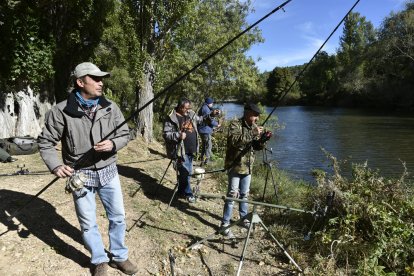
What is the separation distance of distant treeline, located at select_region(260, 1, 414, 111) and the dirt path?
24.2 metres

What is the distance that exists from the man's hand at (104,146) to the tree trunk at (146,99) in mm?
8566

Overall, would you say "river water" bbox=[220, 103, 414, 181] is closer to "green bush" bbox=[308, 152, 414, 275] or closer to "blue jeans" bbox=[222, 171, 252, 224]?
"green bush" bbox=[308, 152, 414, 275]

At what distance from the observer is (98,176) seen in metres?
3.78

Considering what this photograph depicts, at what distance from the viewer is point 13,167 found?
7.99 meters

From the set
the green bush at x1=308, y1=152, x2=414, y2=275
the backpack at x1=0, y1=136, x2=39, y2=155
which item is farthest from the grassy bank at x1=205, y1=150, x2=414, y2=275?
the backpack at x1=0, y1=136, x2=39, y2=155

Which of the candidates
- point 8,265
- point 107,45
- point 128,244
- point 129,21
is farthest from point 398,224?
point 107,45

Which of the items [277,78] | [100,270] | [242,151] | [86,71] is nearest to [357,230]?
[242,151]

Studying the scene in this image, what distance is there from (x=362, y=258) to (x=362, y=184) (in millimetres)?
1220

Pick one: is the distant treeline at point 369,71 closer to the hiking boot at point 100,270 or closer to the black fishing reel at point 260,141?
the black fishing reel at point 260,141

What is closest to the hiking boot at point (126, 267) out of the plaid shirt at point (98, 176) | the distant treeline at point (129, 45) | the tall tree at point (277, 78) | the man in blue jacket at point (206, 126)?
the plaid shirt at point (98, 176)

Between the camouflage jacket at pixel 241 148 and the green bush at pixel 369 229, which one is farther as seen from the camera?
the camouflage jacket at pixel 241 148

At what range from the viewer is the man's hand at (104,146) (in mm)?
3561

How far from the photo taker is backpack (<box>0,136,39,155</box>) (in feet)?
29.3

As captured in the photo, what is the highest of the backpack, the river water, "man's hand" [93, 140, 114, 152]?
"man's hand" [93, 140, 114, 152]
